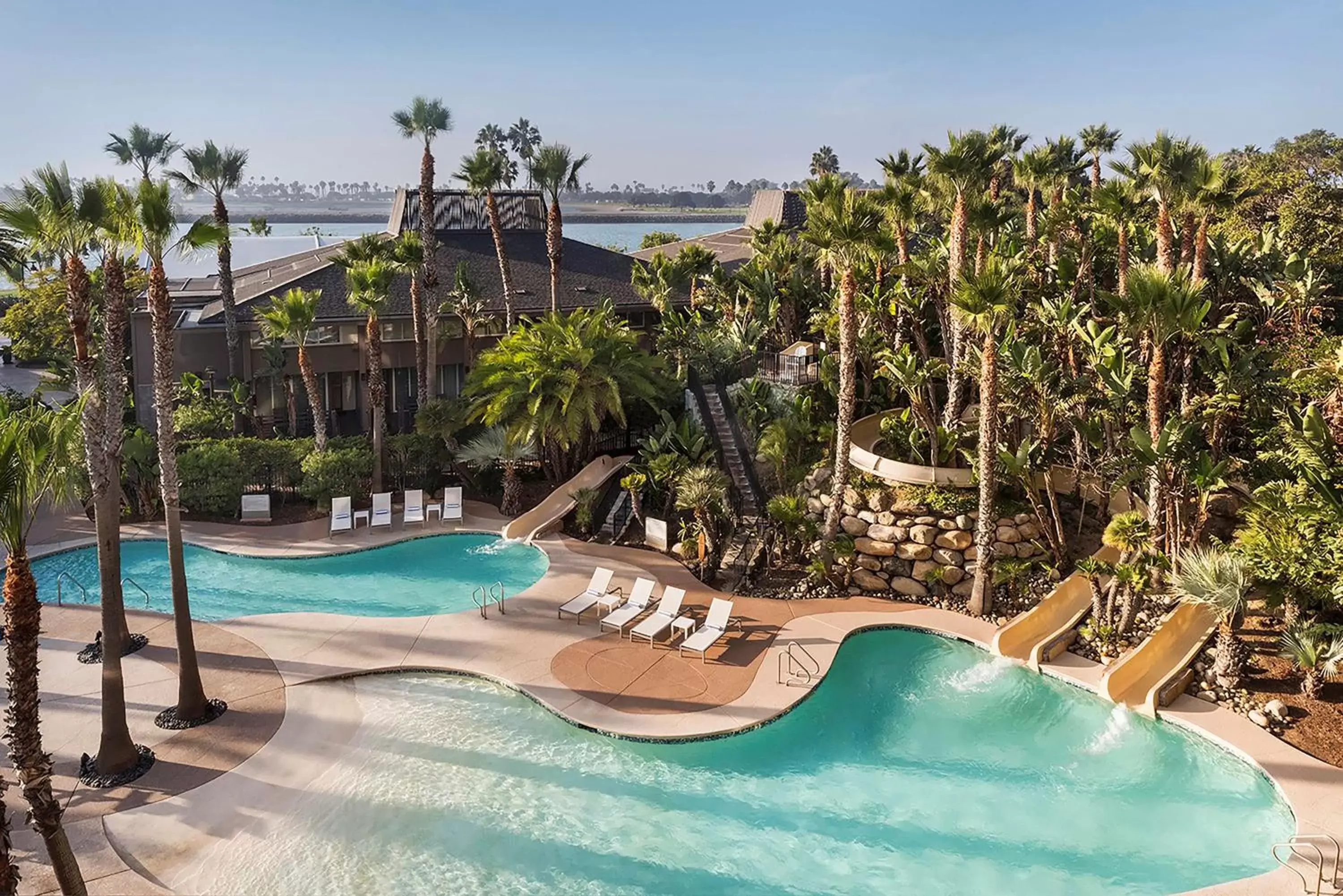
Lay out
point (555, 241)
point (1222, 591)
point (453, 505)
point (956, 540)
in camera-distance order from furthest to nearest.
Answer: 1. point (555, 241)
2. point (453, 505)
3. point (956, 540)
4. point (1222, 591)

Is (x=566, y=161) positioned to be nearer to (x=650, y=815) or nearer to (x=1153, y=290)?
(x=1153, y=290)

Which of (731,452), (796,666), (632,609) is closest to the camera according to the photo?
(796,666)

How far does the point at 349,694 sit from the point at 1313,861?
47.2ft

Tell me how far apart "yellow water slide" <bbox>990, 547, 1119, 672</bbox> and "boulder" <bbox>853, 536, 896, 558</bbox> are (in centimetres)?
303

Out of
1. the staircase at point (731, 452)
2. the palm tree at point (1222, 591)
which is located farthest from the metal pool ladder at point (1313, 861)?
the staircase at point (731, 452)

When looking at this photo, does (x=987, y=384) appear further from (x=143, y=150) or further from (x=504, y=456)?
(x=143, y=150)

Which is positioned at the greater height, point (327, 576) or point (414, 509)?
point (414, 509)

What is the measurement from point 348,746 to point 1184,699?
13.9 meters

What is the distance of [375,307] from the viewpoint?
24.4 m

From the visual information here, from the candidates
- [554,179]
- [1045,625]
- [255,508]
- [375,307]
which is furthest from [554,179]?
[1045,625]

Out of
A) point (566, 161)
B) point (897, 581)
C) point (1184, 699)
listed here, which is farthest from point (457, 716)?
point (566, 161)

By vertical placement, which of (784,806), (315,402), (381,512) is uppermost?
(315,402)

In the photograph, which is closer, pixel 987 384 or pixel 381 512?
pixel 987 384

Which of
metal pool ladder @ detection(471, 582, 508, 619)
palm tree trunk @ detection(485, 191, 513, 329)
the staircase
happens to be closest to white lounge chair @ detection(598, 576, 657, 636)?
metal pool ladder @ detection(471, 582, 508, 619)
